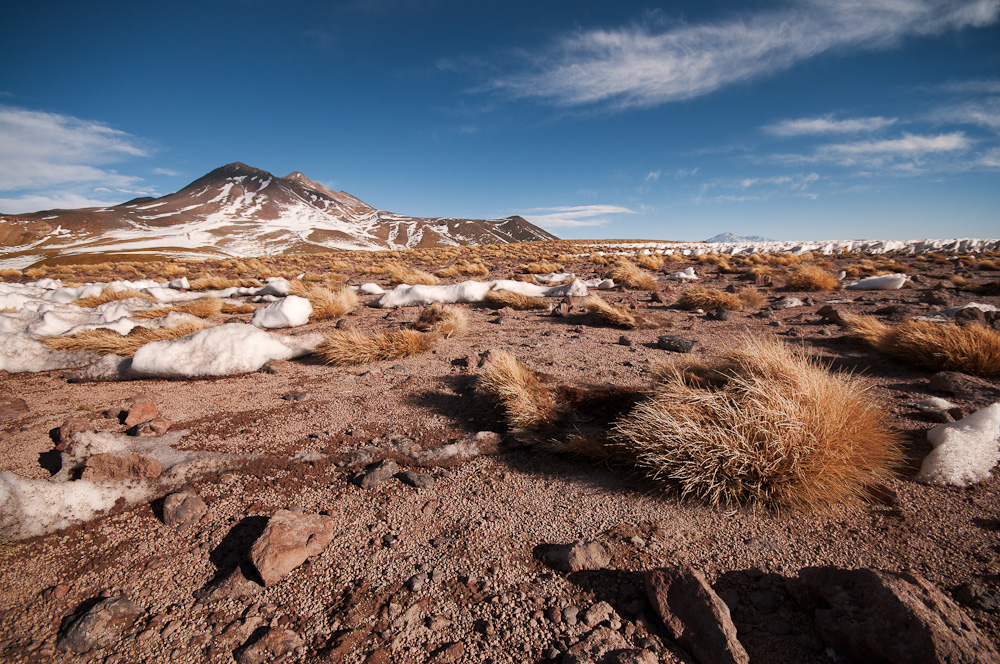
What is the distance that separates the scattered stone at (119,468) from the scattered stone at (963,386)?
20.1 ft

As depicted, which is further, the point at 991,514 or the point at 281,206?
the point at 281,206

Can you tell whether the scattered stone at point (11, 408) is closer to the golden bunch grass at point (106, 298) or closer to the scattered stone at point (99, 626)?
the scattered stone at point (99, 626)

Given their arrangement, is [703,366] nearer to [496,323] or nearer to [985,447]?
[985,447]

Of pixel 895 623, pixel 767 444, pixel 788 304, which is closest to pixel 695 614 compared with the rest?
pixel 895 623

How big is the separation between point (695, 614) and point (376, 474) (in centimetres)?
190

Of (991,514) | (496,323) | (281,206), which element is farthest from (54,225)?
(991,514)

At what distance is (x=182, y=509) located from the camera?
2.26m

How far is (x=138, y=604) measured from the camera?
1.71 metres

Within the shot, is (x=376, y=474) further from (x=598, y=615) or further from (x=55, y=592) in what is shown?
(x=598, y=615)

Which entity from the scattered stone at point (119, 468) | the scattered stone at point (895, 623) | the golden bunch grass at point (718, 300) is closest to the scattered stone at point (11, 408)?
the scattered stone at point (119, 468)

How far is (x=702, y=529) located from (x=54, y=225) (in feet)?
409

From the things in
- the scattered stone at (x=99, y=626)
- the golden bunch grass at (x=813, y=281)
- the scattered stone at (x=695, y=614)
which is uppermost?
the golden bunch grass at (x=813, y=281)

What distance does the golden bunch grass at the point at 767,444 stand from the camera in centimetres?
223

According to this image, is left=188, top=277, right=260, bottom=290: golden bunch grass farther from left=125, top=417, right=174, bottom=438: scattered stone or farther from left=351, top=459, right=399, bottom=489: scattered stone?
left=351, top=459, right=399, bottom=489: scattered stone
